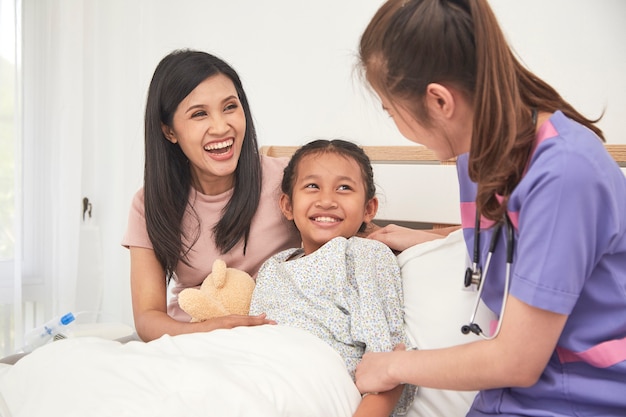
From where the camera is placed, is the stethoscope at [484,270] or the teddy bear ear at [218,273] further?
the teddy bear ear at [218,273]

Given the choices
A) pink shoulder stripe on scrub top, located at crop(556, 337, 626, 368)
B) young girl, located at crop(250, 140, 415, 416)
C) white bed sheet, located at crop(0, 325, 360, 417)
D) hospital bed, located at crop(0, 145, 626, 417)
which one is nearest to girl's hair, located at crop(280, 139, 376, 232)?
young girl, located at crop(250, 140, 415, 416)

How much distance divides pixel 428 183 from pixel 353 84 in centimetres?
49

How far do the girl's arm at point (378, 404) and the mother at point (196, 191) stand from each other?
0.66m

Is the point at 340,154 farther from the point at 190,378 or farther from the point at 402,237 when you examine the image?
the point at 190,378

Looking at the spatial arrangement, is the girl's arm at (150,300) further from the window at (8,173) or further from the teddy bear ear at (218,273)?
the window at (8,173)

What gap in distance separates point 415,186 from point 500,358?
99cm

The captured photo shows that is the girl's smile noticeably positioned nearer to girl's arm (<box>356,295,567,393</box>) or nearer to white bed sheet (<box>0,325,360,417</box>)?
white bed sheet (<box>0,325,360,417</box>)

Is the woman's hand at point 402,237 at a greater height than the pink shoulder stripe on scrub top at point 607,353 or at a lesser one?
greater

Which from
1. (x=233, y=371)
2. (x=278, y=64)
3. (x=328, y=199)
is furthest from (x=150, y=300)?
(x=278, y=64)

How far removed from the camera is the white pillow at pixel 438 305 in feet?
4.17

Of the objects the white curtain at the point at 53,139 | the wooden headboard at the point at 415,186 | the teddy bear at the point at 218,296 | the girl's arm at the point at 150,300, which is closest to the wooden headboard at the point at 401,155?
the wooden headboard at the point at 415,186

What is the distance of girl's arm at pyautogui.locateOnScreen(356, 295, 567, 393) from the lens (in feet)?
2.91

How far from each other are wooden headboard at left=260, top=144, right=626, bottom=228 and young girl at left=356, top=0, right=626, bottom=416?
0.78m

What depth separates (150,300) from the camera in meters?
1.69
